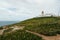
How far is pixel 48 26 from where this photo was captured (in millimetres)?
32062

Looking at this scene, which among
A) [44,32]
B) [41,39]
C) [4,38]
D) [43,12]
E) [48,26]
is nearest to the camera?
[41,39]

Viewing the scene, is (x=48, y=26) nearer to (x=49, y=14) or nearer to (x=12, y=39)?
(x=12, y=39)

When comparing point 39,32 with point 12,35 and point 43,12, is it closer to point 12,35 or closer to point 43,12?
point 12,35

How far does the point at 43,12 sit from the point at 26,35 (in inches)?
782

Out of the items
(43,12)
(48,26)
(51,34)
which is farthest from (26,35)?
(43,12)

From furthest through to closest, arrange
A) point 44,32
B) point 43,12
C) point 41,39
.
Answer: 1. point 43,12
2. point 44,32
3. point 41,39

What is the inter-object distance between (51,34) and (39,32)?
7.41 ft

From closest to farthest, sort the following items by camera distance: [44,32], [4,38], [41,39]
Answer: [41,39] < [4,38] < [44,32]

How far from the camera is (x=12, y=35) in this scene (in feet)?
86.2

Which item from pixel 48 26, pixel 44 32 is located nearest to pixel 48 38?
pixel 44 32

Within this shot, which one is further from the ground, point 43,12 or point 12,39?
point 43,12

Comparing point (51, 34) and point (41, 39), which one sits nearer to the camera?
point (41, 39)

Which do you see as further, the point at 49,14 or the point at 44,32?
the point at 49,14

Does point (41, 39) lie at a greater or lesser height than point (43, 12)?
lesser
